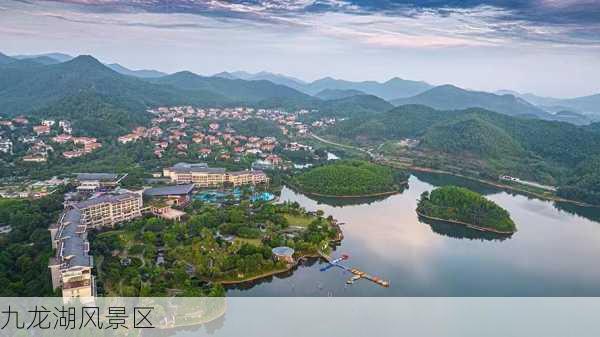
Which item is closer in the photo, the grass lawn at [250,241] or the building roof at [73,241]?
the building roof at [73,241]

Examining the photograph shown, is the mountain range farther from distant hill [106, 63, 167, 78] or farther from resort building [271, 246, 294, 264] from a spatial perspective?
resort building [271, 246, 294, 264]

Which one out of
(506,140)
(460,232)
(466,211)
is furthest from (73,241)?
(506,140)

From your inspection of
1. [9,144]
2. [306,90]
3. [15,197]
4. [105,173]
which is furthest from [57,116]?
[306,90]

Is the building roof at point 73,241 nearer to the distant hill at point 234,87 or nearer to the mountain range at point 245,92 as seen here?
the mountain range at point 245,92

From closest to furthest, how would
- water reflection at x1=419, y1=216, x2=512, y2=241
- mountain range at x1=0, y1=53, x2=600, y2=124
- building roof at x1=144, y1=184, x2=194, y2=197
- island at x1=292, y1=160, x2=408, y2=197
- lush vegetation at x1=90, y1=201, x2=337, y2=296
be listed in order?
lush vegetation at x1=90, y1=201, x2=337, y2=296, water reflection at x1=419, y1=216, x2=512, y2=241, building roof at x1=144, y1=184, x2=194, y2=197, island at x1=292, y1=160, x2=408, y2=197, mountain range at x1=0, y1=53, x2=600, y2=124

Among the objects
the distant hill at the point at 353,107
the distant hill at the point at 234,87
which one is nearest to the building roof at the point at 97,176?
the distant hill at the point at 353,107

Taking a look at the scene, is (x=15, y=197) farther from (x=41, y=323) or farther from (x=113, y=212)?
(x=41, y=323)

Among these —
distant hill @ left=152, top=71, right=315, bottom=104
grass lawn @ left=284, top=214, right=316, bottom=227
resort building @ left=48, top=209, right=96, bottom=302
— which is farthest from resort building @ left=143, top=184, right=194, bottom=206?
distant hill @ left=152, top=71, right=315, bottom=104
